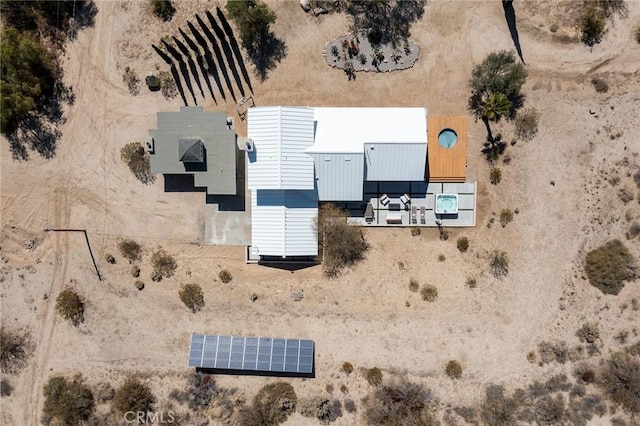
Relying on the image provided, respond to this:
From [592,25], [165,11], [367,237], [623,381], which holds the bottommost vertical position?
[623,381]

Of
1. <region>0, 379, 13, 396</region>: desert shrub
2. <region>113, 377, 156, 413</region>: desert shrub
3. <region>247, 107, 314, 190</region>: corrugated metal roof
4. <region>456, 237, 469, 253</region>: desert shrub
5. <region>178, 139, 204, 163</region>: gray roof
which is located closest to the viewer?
<region>247, 107, 314, 190</region>: corrugated metal roof

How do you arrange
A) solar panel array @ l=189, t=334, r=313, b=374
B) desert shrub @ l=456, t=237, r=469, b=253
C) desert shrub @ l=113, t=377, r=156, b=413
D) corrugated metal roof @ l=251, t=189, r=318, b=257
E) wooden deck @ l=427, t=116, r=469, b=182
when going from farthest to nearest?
desert shrub @ l=113, t=377, r=156, b=413 < desert shrub @ l=456, t=237, r=469, b=253 < solar panel array @ l=189, t=334, r=313, b=374 < wooden deck @ l=427, t=116, r=469, b=182 < corrugated metal roof @ l=251, t=189, r=318, b=257

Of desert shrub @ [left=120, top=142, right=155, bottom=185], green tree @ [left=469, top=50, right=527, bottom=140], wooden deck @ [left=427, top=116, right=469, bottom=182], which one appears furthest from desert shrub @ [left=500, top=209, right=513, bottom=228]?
desert shrub @ [left=120, top=142, right=155, bottom=185]

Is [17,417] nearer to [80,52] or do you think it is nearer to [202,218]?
[202,218]

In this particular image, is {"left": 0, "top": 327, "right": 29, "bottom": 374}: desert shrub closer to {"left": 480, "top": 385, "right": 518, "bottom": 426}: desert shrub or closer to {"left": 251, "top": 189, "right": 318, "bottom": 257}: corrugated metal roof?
{"left": 251, "top": 189, "right": 318, "bottom": 257}: corrugated metal roof

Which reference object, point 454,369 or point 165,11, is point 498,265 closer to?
point 454,369

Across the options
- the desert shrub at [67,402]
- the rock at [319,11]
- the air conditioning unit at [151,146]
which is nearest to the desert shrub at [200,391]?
the desert shrub at [67,402]

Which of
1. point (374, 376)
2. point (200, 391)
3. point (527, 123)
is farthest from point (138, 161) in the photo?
point (527, 123)
